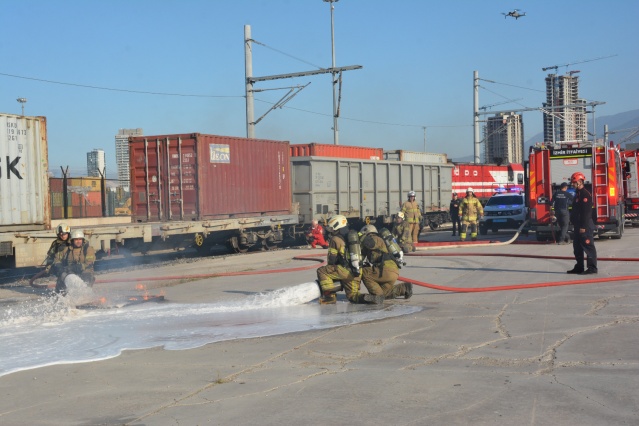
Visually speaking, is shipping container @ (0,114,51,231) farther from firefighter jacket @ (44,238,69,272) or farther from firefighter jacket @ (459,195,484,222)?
firefighter jacket @ (459,195,484,222)

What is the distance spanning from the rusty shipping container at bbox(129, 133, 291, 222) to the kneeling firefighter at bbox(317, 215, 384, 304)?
1002 centimetres

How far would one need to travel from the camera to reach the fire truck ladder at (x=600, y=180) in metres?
18.8

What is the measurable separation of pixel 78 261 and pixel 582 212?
8.33m

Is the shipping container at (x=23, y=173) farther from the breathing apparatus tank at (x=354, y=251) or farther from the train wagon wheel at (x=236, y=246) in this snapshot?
the breathing apparatus tank at (x=354, y=251)

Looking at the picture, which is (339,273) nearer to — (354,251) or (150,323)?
(354,251)

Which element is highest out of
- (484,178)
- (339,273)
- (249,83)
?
(249,83)

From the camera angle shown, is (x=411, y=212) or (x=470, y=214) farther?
(x=470, y=214)

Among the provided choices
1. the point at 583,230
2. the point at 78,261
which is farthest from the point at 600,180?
the point at 78,261

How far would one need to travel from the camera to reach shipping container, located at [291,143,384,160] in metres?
24.2

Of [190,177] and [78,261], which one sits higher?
[190,177]

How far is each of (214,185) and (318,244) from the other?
3.47 m

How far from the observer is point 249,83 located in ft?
85.0

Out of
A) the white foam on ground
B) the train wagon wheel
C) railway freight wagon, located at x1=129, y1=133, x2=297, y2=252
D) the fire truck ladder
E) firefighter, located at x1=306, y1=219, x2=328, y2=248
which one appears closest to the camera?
the white foam on ground

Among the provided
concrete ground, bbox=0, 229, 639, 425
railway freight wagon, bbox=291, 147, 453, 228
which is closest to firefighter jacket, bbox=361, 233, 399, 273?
concrete ground, bbox=0, 229, 639, 425
